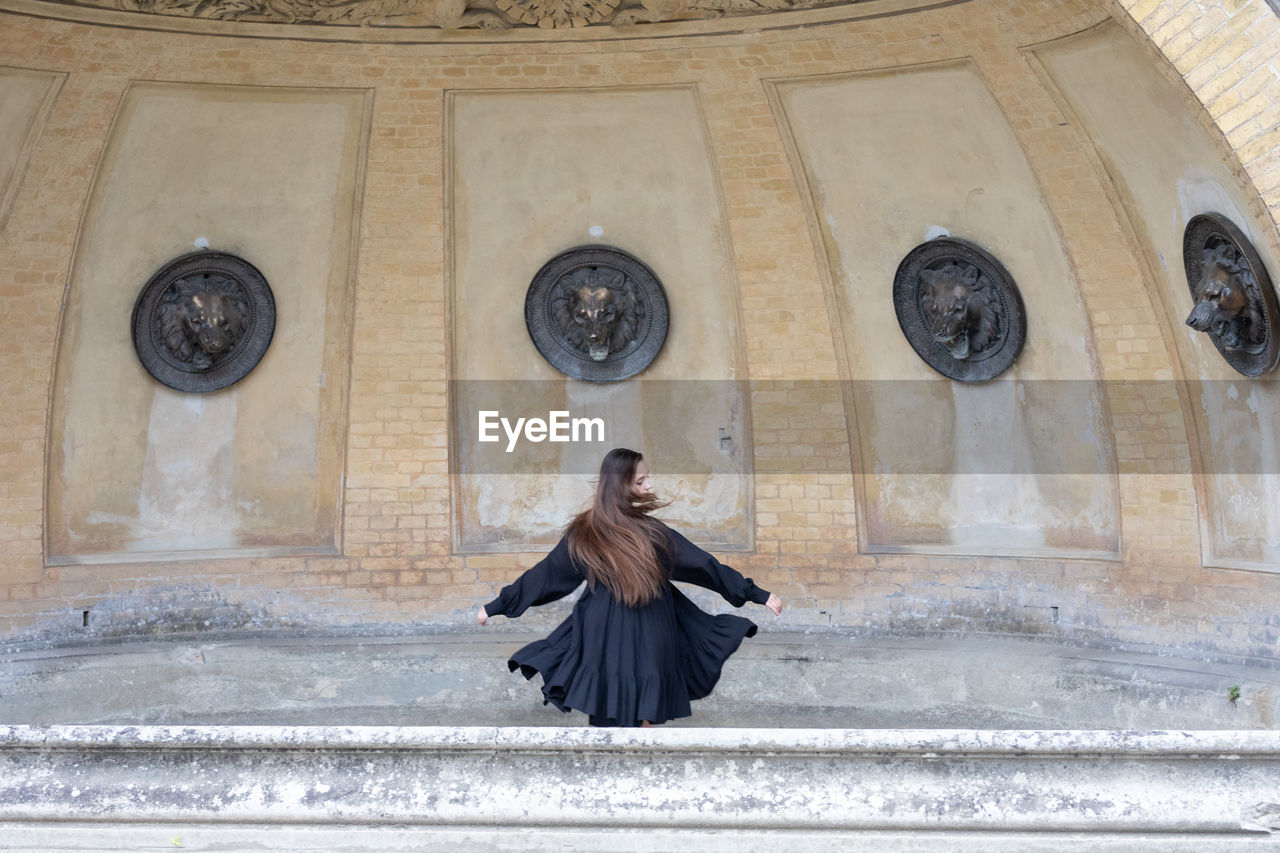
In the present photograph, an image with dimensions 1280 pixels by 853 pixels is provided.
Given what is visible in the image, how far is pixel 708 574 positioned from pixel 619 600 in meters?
0.42

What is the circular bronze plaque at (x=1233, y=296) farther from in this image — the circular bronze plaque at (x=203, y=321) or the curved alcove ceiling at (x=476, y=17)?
the circular bronze plaque at (x=203, y=321)

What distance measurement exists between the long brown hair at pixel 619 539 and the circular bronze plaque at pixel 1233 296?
3621 millimetres

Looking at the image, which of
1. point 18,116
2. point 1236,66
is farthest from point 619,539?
point 18,116

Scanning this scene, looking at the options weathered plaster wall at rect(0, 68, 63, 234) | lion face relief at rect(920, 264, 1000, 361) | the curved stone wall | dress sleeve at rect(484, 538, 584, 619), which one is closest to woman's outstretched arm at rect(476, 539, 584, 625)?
dress sleeve at rect(484, 538, 584, 619)

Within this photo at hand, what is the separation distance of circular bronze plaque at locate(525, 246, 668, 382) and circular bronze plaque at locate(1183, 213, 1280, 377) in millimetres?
3555

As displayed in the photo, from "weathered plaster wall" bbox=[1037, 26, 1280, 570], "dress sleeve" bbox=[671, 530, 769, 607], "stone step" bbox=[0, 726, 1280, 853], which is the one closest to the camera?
"stone step" bbox=[0, 726, 1280, 853]

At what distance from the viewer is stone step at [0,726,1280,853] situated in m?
3.75

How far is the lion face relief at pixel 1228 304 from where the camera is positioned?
669 centimetres

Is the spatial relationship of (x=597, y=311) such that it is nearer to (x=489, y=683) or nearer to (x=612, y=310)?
(x=612, y=310)

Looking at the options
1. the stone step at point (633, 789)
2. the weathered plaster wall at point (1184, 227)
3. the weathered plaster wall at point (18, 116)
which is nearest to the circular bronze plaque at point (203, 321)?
the weathered plaster wall at point (18, 116)

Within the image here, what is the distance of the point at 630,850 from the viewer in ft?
12.3

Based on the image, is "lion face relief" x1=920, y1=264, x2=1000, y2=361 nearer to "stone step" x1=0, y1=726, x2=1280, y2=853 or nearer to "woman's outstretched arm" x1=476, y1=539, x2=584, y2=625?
"woman's outstretched arm" x1=476, y1=539, x2=584, y2=625

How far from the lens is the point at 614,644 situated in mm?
5117

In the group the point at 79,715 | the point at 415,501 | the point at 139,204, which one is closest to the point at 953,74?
the point at 415,501
